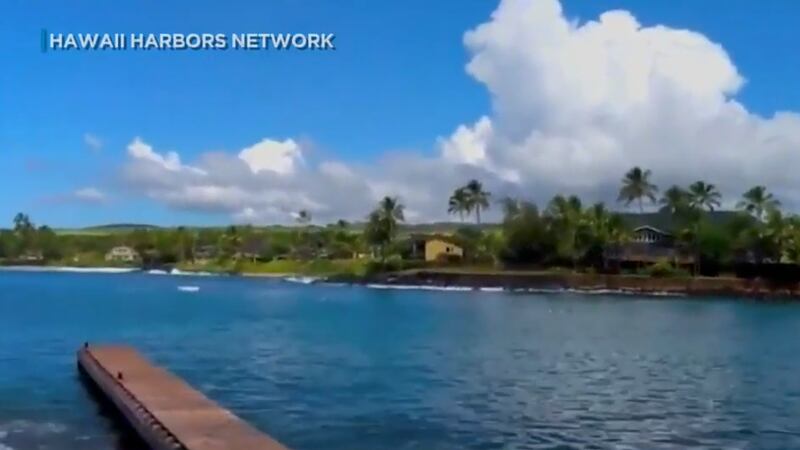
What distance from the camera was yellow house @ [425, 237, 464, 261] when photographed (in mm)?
160000

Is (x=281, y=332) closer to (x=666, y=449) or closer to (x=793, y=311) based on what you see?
(x=666, y=449)

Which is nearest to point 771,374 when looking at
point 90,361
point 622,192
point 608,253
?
point 90,361

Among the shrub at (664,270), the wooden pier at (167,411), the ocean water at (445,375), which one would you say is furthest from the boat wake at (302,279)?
the wooden pier at (167,411)

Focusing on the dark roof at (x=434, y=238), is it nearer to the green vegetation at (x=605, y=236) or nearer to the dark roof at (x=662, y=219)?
the green vegetation at (x=605, y=236)

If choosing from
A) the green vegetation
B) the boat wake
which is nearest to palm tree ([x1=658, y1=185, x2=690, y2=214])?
the green vegetation

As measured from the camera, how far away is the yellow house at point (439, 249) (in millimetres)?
160000

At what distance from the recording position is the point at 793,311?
9131cm

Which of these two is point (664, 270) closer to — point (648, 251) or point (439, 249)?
point (648, 251)

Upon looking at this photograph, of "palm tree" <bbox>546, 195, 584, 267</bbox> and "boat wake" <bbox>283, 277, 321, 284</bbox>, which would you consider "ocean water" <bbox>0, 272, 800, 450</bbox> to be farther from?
"boat wake" <bbox>283, 277, 321, 284</bbox>

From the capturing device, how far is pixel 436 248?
16275 centimetres

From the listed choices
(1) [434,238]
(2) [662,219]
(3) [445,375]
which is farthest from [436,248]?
(3) [445,375]

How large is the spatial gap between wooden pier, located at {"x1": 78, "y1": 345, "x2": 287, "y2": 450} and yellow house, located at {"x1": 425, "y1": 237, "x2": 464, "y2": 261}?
12132cm

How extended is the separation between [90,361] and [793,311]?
223ft

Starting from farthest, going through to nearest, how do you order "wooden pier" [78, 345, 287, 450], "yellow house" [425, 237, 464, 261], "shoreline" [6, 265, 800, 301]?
"yellow house" [425, 237, 464, 261] → "shoreline" [6, 265, 800, 301] → "wooden pier" [78, 345, 287, 450]
